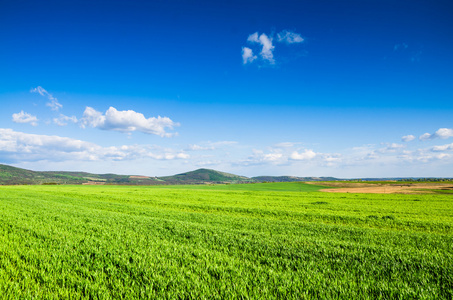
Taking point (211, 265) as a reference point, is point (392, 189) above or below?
below

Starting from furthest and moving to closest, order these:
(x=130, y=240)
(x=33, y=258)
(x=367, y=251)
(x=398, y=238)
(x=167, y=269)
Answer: (x=398, y=238) → (x=130, y=240) → (x=367, y=251) → (x=33, y=258) → (x=167, y=269)

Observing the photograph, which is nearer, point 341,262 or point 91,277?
point 91,277

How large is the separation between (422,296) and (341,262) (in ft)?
6.95

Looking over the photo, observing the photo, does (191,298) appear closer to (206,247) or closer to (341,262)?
(206,247)

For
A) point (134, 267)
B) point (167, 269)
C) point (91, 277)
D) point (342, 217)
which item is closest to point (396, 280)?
point (167, 269)

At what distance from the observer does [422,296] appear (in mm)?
4777

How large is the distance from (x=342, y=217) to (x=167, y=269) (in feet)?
52.1

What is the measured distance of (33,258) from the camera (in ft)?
21.9

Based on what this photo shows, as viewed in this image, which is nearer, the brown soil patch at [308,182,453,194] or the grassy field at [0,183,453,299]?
the grassy field at [0,183,453,299]

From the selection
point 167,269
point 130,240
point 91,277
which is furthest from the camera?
point 130,240

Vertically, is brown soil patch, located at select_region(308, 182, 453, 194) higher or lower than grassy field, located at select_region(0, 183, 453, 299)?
lower

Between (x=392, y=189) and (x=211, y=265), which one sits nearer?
(x=211, y=265)

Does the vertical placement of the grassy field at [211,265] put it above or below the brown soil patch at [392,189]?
above

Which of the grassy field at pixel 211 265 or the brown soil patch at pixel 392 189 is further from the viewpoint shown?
the brown soil patch at pixel 392 189
